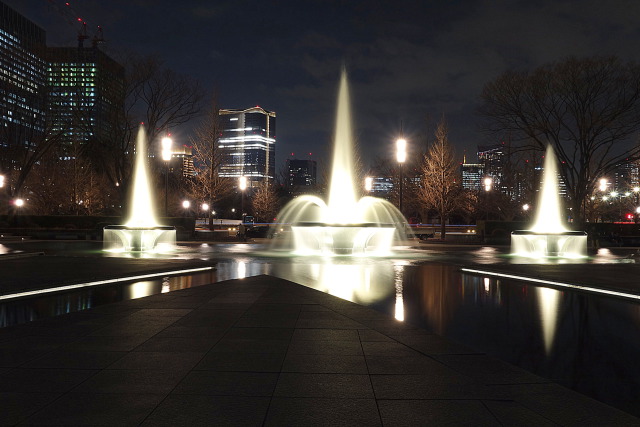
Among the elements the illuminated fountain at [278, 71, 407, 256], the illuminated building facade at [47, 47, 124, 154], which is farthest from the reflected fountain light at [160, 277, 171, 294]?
the illuminated building facade at [47, 47, 124, 154]

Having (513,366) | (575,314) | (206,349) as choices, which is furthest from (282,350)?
(575,314)

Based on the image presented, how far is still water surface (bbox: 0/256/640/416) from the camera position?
5965 millimetres

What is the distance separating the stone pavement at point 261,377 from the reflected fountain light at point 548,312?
188 cm

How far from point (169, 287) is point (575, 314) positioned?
9.62m

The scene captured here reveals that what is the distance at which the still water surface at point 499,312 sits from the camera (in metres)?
5.96

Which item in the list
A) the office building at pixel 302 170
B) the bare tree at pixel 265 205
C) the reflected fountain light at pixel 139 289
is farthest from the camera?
the office building at pixel 302 170

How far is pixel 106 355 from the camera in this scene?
19.9ft

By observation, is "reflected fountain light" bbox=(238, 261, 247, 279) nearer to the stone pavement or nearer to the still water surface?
the still water surface

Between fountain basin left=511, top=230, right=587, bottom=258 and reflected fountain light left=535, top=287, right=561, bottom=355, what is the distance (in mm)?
13198

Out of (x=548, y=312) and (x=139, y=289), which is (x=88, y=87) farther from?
(x=548, y=312)

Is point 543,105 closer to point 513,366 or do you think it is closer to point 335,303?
point 335,303

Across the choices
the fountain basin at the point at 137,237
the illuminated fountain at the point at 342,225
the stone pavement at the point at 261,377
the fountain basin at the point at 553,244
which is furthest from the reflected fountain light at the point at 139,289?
the fountain basin at the point at 553,244

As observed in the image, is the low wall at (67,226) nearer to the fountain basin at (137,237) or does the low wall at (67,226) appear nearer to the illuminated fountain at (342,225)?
the fountain basin at (137,237)

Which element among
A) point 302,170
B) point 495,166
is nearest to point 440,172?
point 495,166
